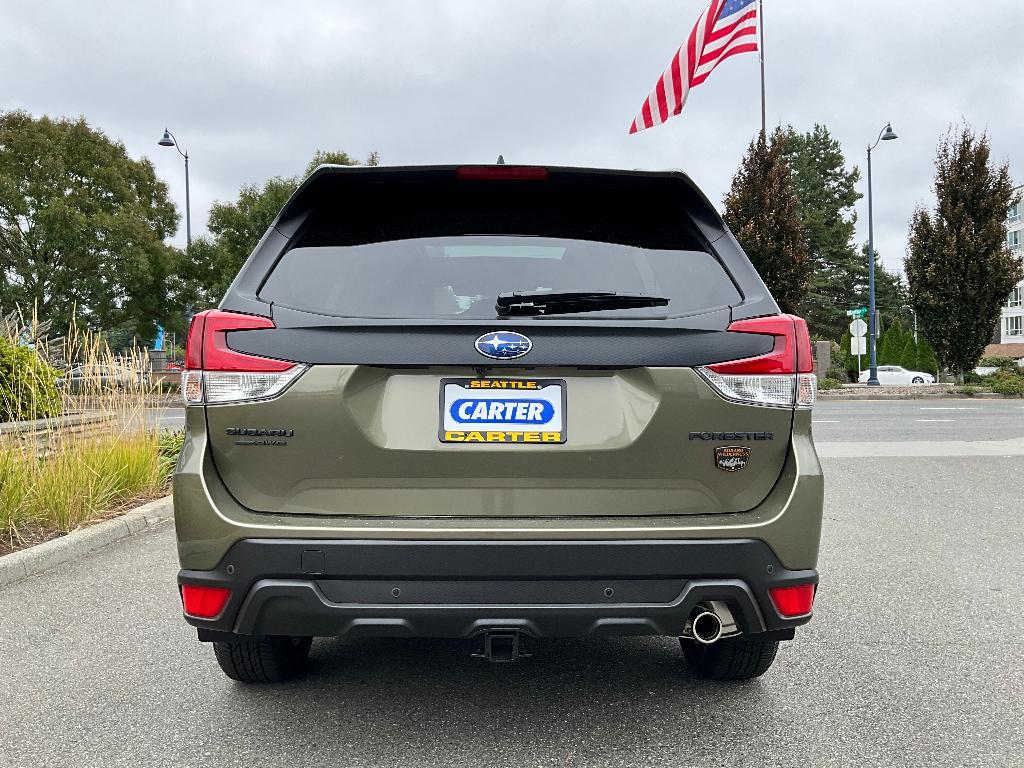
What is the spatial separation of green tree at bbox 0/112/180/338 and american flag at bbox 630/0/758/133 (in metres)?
18.2

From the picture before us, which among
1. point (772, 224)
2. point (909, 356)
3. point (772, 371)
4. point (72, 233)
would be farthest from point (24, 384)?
point (909, 356)

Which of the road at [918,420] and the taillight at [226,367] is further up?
the taillight at [226,367]

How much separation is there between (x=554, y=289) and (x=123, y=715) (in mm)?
2094

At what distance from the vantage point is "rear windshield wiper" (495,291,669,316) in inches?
104

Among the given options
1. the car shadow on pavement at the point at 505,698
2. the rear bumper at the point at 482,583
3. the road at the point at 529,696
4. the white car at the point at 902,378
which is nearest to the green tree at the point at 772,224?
the white car at the point at 902,378

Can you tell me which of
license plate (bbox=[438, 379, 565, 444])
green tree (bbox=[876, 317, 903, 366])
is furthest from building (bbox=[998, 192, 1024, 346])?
license plate (bbox=[438, 379, 565, 444])

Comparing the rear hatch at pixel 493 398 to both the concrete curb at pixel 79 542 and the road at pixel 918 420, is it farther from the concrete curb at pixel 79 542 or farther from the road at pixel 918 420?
the road at pixel 918 420

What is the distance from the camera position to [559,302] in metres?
2.65

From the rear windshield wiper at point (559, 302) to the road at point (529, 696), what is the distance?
1349 mm

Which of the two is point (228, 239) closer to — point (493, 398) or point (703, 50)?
point (703, 50)

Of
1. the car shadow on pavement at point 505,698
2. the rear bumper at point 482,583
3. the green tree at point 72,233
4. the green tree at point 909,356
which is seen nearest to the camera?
the rear bumper at point 482,583

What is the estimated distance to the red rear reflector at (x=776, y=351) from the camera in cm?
264

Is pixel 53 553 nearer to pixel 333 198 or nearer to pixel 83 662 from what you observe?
pixel 83 662

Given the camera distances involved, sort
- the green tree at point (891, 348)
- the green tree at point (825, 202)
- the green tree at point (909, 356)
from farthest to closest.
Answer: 1. the green tree at point (825, 202)
2. the green tree at point (891, 348)
3. the green tree at point (909, 356)
